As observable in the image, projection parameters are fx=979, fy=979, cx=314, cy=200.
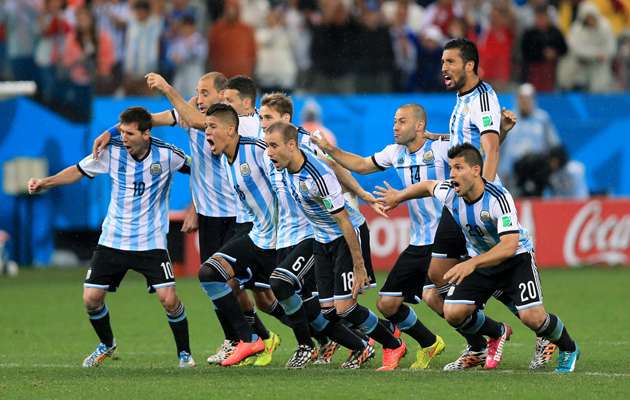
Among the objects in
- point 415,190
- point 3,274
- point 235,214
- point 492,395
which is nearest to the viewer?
point 492,395

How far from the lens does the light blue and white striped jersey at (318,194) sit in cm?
764

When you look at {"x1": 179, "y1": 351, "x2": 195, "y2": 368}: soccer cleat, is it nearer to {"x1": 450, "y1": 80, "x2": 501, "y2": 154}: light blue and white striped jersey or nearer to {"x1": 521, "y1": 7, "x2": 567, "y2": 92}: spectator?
{"x1": 450, "y1": 80, "x2": 501, "y2": 154}: light blue and white striped jersey

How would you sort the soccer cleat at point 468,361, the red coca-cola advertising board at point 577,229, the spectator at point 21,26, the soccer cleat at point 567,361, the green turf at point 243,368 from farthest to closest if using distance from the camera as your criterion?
the spectator at point 21,26, the red coca-cola advertising board at point 577,229, the soccer cleat at point 468,361, the soccer cleat at point 567,361, the green turf at point 243,368

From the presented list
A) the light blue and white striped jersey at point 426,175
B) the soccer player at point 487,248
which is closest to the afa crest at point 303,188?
the soccer player at point 487,248

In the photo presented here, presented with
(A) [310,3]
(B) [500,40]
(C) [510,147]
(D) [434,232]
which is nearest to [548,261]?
(C) [510,147]

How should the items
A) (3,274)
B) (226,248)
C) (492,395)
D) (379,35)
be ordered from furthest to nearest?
(379,35), (3,274), (226,248), (492,395)

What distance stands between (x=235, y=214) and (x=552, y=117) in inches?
422

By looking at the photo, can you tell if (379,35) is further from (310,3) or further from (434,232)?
(434,232)

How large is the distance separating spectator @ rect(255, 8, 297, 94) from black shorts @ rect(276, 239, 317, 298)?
970cm

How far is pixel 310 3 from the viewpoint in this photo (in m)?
18.6

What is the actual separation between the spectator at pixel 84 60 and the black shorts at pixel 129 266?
9.66m

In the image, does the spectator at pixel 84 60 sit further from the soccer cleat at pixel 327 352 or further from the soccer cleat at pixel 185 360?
the soccer cleat at pixel 185 360

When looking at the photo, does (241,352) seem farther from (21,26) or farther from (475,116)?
(21,26)

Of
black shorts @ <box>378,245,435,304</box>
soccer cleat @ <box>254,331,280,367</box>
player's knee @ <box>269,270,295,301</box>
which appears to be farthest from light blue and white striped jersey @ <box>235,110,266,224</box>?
black shorts @ <box>378,245,435,304</box>
